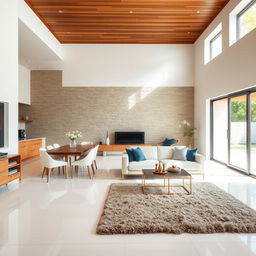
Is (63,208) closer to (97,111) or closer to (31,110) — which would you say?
(97,111)

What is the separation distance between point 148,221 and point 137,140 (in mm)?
6597

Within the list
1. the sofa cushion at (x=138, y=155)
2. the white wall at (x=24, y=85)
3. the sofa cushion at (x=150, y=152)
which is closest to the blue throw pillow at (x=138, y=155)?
the sofa cushion at (x=138, y=155)

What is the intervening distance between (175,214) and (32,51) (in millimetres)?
7644

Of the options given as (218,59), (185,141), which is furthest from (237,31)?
(185,141)

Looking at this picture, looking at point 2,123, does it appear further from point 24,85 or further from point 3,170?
point 24,85

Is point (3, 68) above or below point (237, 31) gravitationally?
below

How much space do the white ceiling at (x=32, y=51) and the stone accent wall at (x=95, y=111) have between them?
671mm

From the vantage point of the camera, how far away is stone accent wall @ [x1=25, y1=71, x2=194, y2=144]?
31.5 ft

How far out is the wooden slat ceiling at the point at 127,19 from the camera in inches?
253

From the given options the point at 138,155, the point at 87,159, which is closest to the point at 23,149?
the point at 87,159

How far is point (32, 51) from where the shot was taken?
7984 mm

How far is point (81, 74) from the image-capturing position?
377 inches

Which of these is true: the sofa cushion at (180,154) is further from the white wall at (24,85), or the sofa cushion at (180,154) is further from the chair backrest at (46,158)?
the white wall at (24,85)

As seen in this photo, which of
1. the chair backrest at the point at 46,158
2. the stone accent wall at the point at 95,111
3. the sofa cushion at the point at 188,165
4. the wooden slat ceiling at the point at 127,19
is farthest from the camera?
the stone accent wall at the point at 95,111
